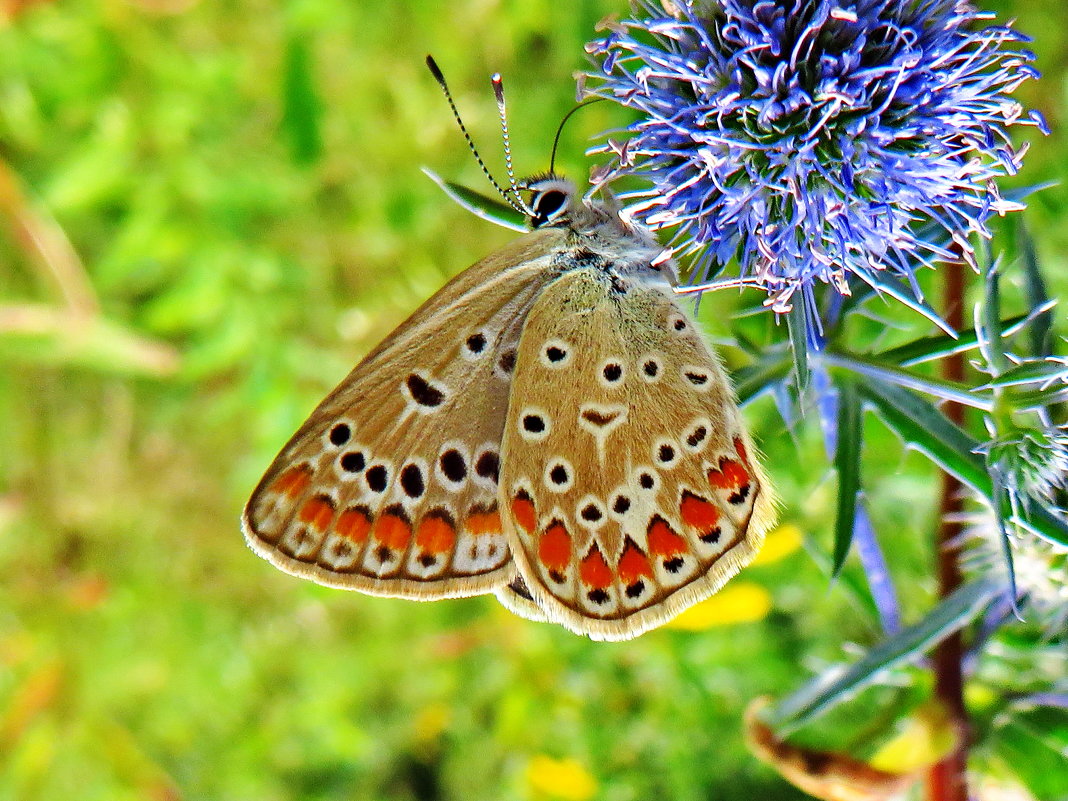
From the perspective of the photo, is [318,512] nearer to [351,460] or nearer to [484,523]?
[351,460]

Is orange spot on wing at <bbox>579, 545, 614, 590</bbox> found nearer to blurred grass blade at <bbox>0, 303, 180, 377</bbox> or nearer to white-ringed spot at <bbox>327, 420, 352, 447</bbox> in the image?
white-ringed spot at <bbox>327, 420, 352, 447</bbox>

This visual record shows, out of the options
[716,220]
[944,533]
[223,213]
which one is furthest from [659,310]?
[223,213]

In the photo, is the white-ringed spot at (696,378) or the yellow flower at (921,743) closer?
the white-ringed spot at (696,378)

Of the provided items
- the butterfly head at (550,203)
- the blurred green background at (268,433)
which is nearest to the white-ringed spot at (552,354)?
the butterfly head at (550,203)

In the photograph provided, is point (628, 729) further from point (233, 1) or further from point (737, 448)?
point (233, 1)

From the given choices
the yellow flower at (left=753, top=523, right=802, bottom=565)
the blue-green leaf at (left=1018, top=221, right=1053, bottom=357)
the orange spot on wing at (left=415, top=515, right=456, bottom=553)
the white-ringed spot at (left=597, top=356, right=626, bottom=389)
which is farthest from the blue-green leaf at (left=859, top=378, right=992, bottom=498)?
the yellow flower at (left=753, top=523, right=802, bottom=565)

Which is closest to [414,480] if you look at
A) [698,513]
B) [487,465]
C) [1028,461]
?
[487,465]

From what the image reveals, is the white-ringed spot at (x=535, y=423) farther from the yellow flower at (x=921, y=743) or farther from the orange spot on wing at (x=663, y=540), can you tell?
the yellow flower at (x=921, y=743)

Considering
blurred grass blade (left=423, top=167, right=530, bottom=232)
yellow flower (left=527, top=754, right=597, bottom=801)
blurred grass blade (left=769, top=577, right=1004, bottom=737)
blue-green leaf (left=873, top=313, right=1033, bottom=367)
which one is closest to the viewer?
blue-green leaf (left=873, top=313, right=1033, bottom=367)
